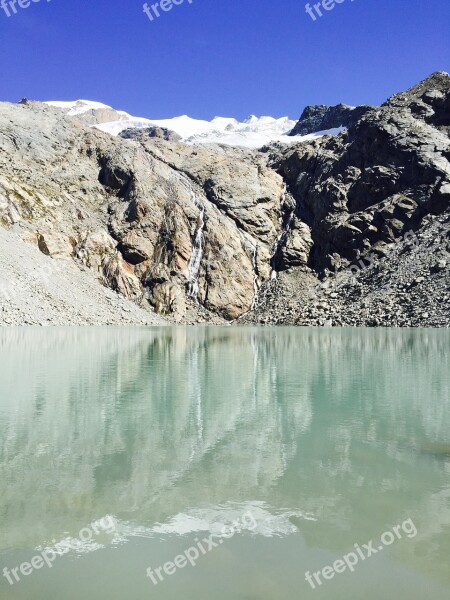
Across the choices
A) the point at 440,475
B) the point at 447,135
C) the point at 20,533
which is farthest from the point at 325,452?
the point at 447,135

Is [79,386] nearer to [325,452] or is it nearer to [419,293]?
[325,452]

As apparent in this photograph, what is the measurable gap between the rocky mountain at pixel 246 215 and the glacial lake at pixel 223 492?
5955cm

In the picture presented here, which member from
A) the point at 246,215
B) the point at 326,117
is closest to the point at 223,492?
the point at 246,215

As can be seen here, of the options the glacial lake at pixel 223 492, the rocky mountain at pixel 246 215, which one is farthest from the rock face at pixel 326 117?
the glacial lake at pixel 223 492

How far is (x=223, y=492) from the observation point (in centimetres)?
875

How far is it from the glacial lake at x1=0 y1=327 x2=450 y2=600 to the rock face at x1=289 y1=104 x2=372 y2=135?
457ft

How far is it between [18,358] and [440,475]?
23.5 metres

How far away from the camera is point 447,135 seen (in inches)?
3602

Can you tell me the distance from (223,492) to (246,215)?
91.4 meters

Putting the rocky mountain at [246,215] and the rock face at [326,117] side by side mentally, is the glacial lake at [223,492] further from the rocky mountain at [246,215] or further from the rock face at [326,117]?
the rock face at [326,117]

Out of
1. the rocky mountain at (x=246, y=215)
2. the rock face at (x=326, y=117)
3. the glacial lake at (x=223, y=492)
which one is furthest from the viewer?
the rock face at (x=326, y=117)

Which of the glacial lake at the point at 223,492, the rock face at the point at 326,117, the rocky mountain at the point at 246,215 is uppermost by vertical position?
the rock face at the point at 326,117

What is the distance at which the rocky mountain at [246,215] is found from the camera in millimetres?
80250

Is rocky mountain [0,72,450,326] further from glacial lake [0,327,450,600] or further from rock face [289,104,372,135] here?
glacial lake [0,327,450,600]
